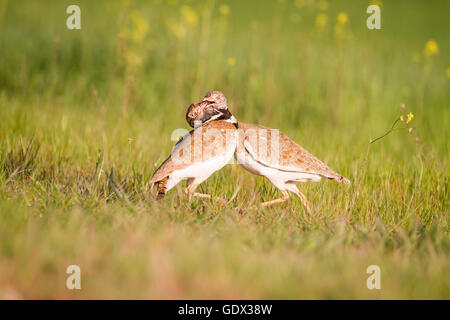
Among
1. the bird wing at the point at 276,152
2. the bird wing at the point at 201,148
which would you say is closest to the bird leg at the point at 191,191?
the bird wing at the point at 201,148

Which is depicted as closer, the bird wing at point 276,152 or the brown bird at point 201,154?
the brown bird at point 201,154

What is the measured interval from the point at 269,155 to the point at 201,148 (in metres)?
0.68

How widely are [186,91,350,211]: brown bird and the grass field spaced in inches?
12.1

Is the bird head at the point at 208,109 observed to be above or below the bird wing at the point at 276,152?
above

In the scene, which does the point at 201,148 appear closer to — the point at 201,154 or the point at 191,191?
the point at 201,154

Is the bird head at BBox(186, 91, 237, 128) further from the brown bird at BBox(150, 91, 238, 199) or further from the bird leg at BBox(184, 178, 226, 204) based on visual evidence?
the bird leg at BBox(184, 178, 226, 204)

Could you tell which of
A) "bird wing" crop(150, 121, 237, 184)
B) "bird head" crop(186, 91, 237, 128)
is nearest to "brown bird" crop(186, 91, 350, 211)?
"bird head" crop(186, 91, 237, 128)

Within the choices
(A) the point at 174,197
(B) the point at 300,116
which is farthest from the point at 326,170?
(B) the point at 300,116

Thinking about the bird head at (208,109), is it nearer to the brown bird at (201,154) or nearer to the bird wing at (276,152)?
the brown bird at (201,154)

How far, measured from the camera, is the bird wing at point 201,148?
14.9 ft

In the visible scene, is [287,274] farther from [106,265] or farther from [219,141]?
[219,141]

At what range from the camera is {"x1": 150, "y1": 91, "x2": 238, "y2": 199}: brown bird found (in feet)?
14.9

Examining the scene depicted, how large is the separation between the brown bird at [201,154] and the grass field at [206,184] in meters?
0.25
